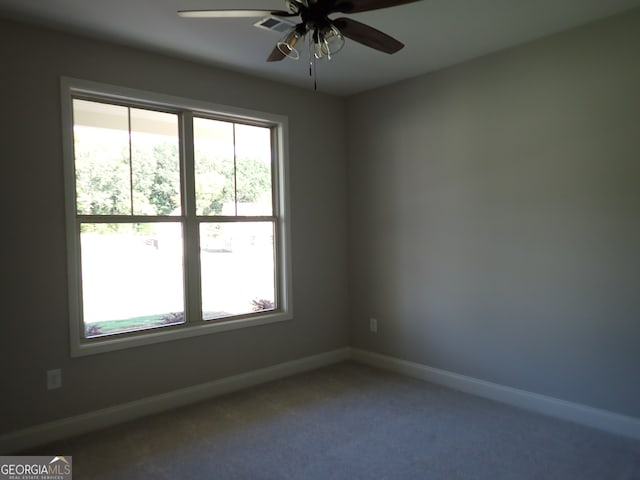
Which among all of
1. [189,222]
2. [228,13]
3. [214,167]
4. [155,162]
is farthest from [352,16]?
[189,222]

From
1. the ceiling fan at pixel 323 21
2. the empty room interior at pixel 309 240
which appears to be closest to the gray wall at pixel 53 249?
the empty room interior at pixel 309 240

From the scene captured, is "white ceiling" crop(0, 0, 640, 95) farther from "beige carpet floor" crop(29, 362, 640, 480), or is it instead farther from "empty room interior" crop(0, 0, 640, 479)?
"beige carpet floor" crop(29, 362, 640, 480)

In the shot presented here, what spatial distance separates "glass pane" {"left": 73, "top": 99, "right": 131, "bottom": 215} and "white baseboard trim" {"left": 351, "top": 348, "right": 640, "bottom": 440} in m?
2.69

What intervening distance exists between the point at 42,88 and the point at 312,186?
7.48 ft

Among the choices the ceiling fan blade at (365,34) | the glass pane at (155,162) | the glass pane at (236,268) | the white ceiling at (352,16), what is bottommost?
the glass pane at (236,268)

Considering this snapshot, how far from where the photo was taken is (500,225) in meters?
3.42

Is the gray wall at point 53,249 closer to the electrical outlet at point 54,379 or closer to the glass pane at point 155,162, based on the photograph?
the electrical outlet at point 54,379

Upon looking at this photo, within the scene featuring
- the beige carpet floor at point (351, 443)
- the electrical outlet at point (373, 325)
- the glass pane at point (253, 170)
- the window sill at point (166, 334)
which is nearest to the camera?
the beige carpet floor at point (351, 443)

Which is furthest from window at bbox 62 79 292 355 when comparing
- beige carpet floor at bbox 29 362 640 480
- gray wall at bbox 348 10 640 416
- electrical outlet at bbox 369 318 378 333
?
gray wall at bbox 348 10 640 416

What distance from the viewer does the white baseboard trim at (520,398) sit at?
112 inches

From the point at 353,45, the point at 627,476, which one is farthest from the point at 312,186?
the point at 627,476

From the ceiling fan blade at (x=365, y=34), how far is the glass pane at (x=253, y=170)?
1936 mm

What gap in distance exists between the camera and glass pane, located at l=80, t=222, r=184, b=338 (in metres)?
3.11

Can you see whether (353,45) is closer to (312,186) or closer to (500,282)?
(312,186)
